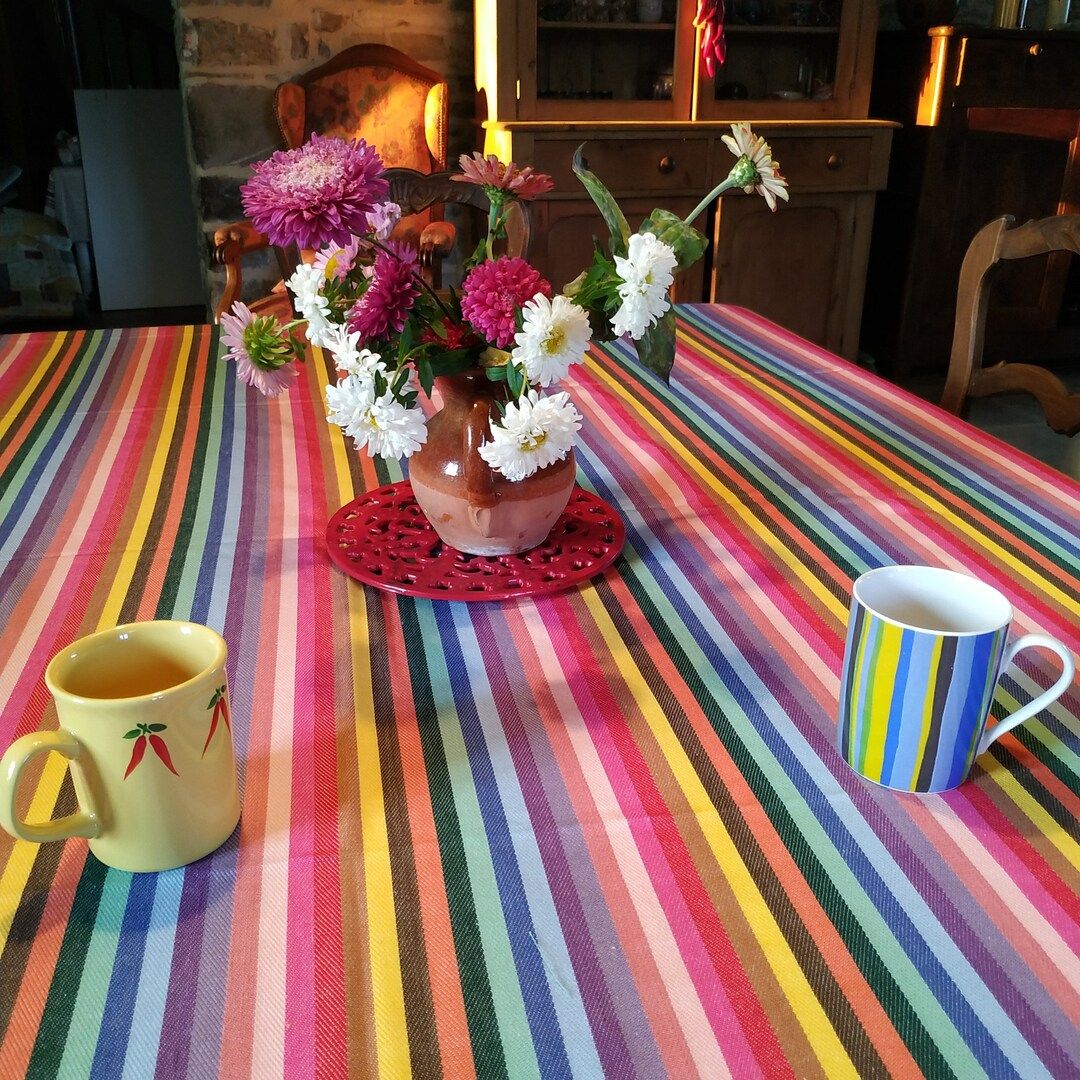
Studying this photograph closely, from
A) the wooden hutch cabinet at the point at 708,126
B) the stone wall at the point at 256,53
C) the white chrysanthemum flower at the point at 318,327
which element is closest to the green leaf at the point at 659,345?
the white chrysanthemum flower at the point at 318,327

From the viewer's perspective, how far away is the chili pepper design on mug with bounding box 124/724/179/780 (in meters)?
0.47

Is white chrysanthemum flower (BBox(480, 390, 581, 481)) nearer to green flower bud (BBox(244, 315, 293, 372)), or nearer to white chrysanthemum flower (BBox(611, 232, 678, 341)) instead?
white chrysanthemum flower (BBox(611, 232, 678, 341))

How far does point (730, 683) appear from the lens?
2.17 feet

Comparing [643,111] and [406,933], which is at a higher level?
[643,111]

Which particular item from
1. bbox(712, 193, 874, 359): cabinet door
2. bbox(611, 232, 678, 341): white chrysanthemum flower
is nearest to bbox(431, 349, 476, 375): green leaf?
bbox(611, 232, 678, 341): white chrysanthemum flower

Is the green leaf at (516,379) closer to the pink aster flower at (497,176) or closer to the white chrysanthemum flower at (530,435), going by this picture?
the white chrysanthemum flower at (530,435)

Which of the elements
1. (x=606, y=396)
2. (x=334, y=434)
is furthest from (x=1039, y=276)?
(x=334, y=434)

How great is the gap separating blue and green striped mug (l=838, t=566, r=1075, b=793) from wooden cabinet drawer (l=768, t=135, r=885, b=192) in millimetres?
2639

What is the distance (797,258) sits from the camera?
3.09 meters

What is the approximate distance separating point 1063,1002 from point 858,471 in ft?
2.08

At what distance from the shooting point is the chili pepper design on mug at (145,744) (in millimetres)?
469

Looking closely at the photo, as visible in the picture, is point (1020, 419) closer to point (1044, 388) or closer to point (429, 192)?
point (1044, 388)

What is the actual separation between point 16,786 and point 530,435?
354mm

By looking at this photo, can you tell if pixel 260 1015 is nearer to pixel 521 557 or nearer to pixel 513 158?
pixel 521 557
